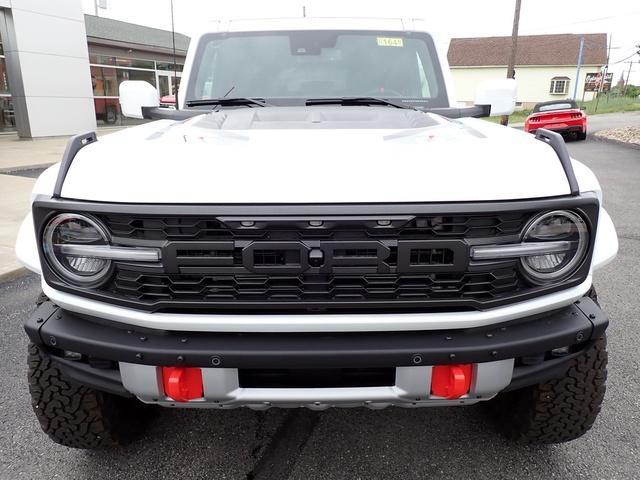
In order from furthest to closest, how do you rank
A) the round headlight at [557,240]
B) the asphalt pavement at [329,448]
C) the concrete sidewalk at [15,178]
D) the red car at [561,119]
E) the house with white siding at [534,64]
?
the house with white siding at [534,64], the red car at [561,119], the concrete sidewalk at [15,178], the asphalt pavement at [329,448], the round headlight at [557,240]

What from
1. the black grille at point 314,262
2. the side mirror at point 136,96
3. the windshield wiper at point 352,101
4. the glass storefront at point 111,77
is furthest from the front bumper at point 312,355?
the glass storefront at point 111,77

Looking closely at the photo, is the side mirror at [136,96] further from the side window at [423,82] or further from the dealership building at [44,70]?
the dealership building at [44,70]

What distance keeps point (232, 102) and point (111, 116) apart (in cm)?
1809

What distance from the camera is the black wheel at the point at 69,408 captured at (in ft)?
6.56

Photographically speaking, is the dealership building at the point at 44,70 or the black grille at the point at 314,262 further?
the dealership building at the point at 44,70

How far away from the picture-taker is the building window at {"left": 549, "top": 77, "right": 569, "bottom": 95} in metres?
49.6

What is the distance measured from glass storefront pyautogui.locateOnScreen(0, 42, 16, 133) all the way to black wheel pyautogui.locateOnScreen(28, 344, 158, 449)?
1550 cm

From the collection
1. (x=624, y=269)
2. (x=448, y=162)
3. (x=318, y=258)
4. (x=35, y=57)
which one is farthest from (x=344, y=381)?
(x=35, y=57)

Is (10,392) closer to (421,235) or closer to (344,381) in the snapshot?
(344,381)

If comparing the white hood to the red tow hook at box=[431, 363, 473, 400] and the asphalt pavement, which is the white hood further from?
the asphalt pavement

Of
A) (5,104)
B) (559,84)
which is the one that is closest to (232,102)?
(5,104)

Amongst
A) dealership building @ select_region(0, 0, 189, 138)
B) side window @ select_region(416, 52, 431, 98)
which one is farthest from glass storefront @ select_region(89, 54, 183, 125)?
side window @ select_region(416, 52, 431, 98)

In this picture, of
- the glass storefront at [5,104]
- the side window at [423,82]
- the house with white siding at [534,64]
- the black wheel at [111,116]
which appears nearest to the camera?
the side window at [423,82]

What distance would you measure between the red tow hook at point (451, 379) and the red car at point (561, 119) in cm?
1655
